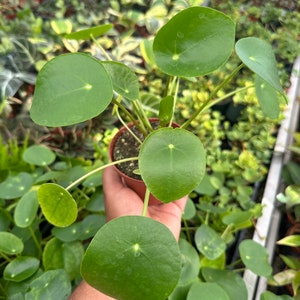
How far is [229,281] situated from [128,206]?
0.40 meters

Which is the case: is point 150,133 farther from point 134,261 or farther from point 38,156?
point 38,156

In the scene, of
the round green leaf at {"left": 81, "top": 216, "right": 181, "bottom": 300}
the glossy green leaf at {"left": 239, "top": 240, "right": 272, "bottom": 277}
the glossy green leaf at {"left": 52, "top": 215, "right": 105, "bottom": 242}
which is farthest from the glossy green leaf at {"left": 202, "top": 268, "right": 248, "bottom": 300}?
the round green leaf at {"left": 81, "top": 216, "right": 181, "bottom": 300}

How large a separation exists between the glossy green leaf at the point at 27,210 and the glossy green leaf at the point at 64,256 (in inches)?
4.5

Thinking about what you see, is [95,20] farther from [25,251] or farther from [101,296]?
[101,296]

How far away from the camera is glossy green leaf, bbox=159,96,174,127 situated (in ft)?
2.31

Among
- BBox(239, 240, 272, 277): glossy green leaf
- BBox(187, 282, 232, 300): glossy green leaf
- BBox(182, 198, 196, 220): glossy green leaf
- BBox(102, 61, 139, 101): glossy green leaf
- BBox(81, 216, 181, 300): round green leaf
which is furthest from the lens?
BBox(182, 198, 196, 220): glossy green leaf

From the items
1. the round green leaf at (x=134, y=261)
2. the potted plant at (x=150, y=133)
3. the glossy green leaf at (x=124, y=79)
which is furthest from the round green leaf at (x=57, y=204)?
the glossy green leaf at (x=124, y=79)

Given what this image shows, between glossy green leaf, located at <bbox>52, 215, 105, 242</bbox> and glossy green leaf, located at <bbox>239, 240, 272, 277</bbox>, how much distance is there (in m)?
0.41

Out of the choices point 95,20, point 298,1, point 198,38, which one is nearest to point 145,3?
point 95,20

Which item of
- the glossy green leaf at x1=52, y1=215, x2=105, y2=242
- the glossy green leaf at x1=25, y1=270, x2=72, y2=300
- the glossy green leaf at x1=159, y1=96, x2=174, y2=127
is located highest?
the glossy green leaf at x1=159, y1=96, x2=174, y2=127

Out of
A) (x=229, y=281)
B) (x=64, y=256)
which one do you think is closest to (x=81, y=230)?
(x=64, y=256)

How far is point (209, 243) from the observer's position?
3.15 ft

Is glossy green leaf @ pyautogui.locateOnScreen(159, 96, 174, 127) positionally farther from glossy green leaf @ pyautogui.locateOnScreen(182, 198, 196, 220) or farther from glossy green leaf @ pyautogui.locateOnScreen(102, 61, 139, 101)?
glossy green leaf @ pyautogui.locateOnScreen(182, 198, 196, 220)

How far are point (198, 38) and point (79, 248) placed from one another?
66cm
